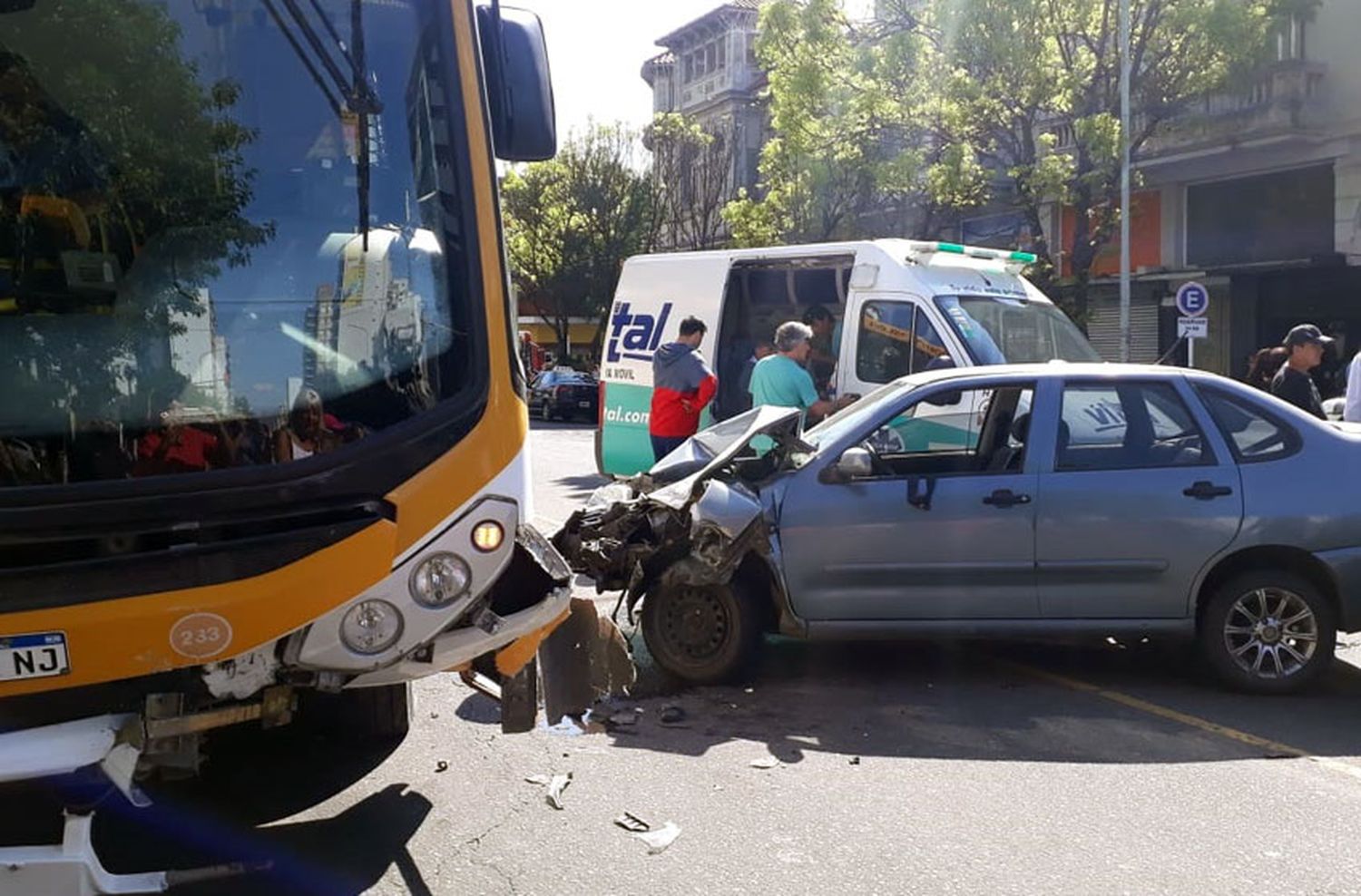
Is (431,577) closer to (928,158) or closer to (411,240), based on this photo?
(411,240)

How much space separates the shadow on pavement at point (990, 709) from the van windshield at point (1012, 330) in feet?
12.2

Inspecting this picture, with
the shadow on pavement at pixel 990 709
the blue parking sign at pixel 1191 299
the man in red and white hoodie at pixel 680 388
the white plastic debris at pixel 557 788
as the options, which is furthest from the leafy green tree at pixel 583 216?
the white plastic debris at pixel 557 788

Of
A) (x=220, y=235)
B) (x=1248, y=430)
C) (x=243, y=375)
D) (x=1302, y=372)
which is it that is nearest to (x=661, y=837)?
(x=243, y=375)

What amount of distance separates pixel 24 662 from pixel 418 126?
180 centimetres

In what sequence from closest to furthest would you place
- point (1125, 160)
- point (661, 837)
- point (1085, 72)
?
point (661, 837) → point (1125, 160) → point (1085, 72)

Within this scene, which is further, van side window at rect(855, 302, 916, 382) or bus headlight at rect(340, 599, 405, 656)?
van side window at rect(855, 302, 916, 382)

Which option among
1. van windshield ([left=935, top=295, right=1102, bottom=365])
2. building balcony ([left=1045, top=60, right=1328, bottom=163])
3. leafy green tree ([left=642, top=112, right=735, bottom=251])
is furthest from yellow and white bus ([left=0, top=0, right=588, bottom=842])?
leafy green tree ([left=642, top=112, right=735, bottom=251])

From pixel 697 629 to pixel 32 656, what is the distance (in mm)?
3684

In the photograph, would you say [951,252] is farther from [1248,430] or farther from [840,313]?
[1248,430]

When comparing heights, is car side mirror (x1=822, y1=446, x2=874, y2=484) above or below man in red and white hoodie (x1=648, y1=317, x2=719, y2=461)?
below

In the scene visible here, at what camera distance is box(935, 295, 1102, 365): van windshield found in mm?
9828

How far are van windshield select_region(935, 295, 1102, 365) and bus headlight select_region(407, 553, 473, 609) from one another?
717 centimetres

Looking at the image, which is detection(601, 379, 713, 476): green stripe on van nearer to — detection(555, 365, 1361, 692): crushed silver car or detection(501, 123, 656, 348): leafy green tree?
detection(555, 365, 1361, 692): crushed silver car

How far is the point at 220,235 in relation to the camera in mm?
3309
